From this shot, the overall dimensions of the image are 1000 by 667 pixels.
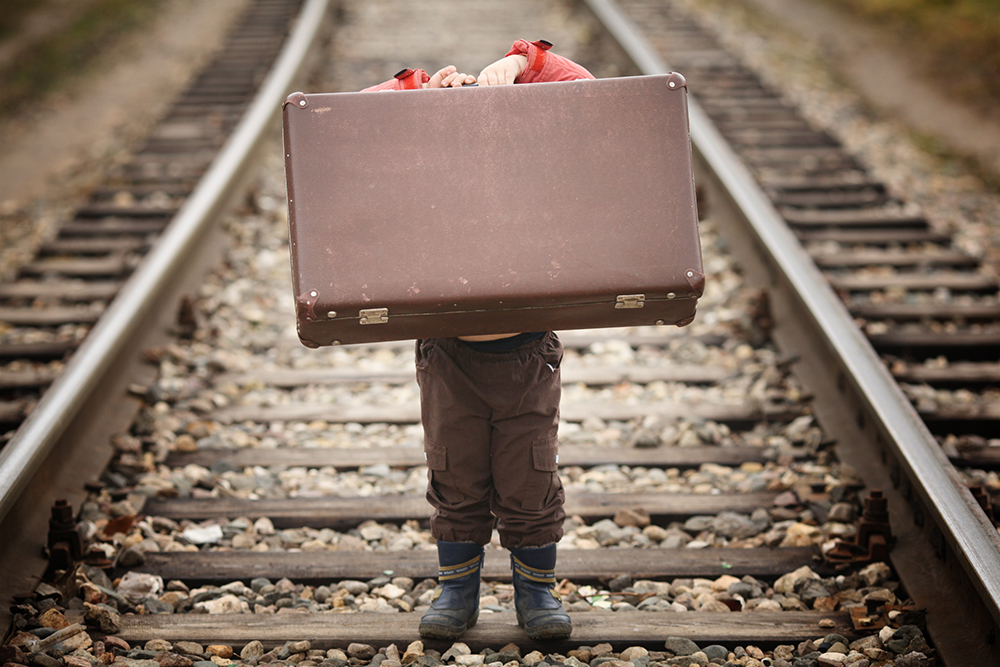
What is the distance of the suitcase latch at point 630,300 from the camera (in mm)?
2135

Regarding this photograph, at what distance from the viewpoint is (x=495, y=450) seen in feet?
8.27

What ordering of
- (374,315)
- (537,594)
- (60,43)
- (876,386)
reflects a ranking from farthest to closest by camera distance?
1. (60,43)
2. (876,386)
3. (537,594)
4. (374,315)

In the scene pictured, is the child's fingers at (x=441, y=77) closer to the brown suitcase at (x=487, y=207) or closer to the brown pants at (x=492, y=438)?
the brown suitcase at (x=487, y=207)

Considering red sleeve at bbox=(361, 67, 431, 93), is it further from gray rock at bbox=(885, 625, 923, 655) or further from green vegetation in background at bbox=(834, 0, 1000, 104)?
green vegetation in background at bbox=(834, 0, 1000, 104)

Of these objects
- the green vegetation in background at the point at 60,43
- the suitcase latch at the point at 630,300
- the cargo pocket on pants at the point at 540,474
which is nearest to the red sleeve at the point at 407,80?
the suitcase latch at the point at 630,300

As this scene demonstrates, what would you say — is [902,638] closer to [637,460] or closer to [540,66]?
[637,460]

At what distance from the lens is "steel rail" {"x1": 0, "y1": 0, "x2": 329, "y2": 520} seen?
293 centimetres

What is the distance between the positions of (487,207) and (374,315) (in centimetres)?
35

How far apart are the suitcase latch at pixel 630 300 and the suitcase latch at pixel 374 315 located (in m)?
0.52

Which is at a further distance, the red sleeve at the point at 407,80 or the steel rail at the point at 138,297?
the steel rail at the point at 138,297

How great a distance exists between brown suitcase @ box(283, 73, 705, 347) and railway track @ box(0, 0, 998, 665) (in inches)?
40.8

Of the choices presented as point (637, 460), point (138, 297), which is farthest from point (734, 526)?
point (138, 297)

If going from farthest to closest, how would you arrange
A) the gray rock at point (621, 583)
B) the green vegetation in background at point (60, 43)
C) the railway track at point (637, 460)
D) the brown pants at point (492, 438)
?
1. the green vegetation in background at point (60, 43)
2. the gray rock at point (621, 583)
3. the railway track at point (637, 460)
4. the brown pants at point (492, 438)

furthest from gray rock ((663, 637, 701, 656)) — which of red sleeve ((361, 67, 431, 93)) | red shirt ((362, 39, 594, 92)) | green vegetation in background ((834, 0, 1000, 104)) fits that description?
green vegetation in background ((834, 0, 1000, 104))
